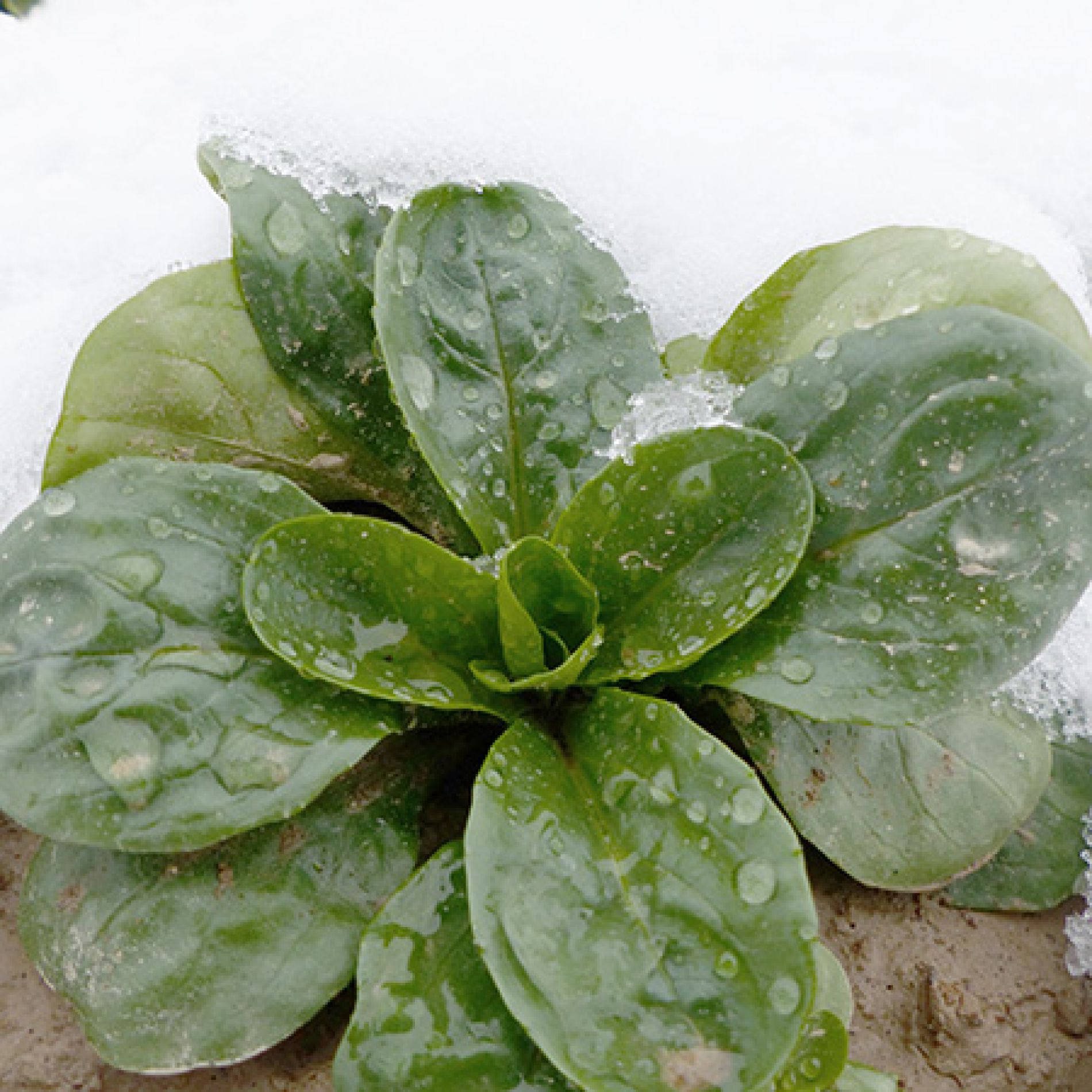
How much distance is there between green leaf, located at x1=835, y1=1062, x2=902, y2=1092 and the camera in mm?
1196

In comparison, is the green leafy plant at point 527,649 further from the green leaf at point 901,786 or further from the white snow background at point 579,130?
the white snow background at point 579,130

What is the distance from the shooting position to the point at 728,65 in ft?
5.65

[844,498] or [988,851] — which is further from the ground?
[844,498]

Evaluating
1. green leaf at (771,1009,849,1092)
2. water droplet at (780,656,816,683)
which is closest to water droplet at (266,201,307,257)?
water droplet at (780,656,816,683)

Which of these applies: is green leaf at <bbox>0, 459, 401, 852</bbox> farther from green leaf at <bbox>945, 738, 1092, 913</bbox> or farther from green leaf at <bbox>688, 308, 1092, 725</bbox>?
green leaf at <bbox>945, 738, 1092, 913</bbox>

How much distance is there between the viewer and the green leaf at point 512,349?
1.32 meters

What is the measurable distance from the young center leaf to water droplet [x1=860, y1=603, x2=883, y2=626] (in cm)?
27

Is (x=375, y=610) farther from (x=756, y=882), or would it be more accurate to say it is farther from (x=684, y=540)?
(x=756, y=882)

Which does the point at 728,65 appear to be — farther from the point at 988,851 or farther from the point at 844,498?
the point at 988,851

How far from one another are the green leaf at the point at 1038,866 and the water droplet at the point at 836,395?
574mm

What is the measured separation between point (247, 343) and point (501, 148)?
43 cm

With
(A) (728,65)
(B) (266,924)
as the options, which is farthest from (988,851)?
(A) (728,65)

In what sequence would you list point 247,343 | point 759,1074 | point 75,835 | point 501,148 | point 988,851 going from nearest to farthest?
point 759,1074 < point 75,835 < point 988,851 < point 247,343 < point 501,148

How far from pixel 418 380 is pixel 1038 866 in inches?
36.4
